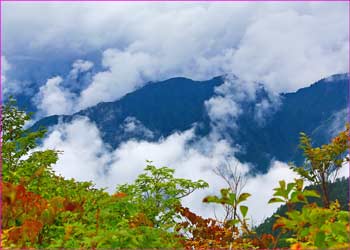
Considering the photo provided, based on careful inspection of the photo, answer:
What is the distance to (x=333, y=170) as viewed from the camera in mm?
10703

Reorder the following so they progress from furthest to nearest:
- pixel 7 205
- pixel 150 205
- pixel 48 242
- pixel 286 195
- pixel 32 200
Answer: pixel 150 205
pixel 48 242
pixel 32 200
pixel 7 205
pixel 286 195

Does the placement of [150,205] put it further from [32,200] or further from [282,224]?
[282,224]

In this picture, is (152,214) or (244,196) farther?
(152,214)

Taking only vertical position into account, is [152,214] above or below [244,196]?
above

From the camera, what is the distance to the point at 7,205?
4223mm

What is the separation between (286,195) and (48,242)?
2.85m

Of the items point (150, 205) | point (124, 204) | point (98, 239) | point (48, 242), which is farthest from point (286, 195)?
point (150, 205)

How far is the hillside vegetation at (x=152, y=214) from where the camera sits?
337cm

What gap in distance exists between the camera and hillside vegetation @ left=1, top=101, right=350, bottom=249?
3373mm

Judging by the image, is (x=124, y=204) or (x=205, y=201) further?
(x=124, y=204)

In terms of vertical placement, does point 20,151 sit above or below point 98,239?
above

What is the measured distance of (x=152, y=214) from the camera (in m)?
13.4

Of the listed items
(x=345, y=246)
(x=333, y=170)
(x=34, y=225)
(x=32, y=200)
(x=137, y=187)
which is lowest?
(x=345, y=246)

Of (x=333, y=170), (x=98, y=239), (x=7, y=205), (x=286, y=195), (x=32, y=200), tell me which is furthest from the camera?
(x=333, y=170)
